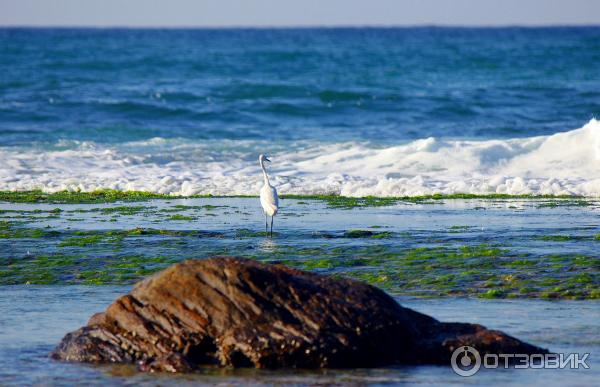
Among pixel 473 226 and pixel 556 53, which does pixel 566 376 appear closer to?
pixel 473 226

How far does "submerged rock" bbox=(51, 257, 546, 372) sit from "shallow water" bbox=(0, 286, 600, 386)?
12 centimetres

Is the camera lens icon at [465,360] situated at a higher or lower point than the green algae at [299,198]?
lower

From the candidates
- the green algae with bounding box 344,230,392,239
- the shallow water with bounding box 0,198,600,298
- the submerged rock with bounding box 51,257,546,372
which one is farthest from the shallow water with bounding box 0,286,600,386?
the green algae with bounding box 344,230,392,239

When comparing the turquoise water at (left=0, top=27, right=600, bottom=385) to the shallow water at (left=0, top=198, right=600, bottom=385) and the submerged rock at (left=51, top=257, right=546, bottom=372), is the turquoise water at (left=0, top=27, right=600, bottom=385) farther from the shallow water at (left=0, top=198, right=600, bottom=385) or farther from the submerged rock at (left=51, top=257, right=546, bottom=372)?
the submerged rock at (left=51, top=257, right=546, bottom=372)

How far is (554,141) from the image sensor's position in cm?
2288

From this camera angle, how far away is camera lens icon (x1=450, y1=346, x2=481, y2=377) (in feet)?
23.6

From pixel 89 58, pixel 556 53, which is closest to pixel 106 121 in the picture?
pixel 89 58

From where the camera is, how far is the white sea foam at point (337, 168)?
61.2 ft

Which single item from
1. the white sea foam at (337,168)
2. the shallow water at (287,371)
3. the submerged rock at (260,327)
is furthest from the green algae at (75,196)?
A: the submerged rock at (260,327)

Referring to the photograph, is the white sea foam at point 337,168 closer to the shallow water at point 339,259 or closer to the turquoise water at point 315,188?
the turquoise water at point 315,188

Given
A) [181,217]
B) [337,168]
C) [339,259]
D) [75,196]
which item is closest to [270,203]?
[181,217]

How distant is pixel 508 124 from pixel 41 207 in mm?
18824

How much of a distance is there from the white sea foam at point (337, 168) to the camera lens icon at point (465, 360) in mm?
10734

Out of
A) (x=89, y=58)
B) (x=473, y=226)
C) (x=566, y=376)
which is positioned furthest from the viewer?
(x=89, y=58)
